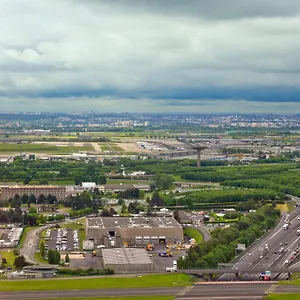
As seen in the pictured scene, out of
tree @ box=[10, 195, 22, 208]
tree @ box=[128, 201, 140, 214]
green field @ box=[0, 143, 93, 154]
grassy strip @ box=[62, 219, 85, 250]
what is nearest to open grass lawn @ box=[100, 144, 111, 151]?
green field @ box=[0, 143, 93, 154]

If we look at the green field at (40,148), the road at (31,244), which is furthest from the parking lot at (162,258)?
the green field at (40,148)

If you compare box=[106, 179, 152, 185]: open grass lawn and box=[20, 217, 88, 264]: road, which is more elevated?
box=[106, 179, 152, 185]: open grass lawn

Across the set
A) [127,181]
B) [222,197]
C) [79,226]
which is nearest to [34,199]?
[79,226]

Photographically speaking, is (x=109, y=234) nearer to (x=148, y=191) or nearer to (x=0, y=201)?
(x=0, y=201)

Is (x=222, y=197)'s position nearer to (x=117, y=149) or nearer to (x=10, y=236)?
(x=10, y=236)

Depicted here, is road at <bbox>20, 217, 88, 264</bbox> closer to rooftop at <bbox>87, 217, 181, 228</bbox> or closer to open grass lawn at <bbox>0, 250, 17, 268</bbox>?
open grass lawn at <bbox>0, 250, 17, 268</bbox>

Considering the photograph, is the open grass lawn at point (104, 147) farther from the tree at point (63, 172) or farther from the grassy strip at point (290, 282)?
the grassy strip at point (290, 282)
